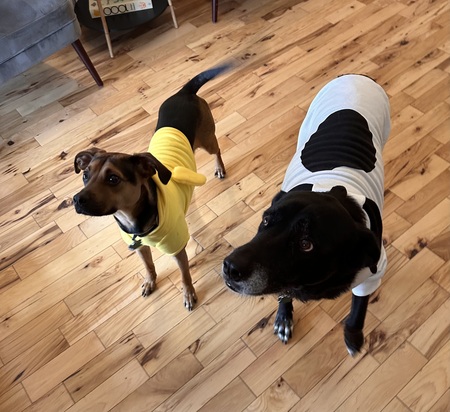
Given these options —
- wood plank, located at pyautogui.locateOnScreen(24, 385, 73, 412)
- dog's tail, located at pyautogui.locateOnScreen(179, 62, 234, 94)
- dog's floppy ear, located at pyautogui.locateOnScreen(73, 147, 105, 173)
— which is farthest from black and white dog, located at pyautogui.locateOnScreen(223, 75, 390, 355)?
wood plank, located at pyautogui.locateOnScreen(24, 385, 73, 412)

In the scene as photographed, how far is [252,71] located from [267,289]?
1.98m

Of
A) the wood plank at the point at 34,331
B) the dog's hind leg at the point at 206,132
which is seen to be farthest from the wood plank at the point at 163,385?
the dog's hind leg at the point at 206,132

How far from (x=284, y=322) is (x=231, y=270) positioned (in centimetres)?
64

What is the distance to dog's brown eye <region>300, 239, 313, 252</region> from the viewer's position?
3.83 ft

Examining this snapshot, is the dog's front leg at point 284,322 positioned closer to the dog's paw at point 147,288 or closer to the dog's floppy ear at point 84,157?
the dog's paw at point 147,288

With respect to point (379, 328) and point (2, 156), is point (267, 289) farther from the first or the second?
point (2, 156)

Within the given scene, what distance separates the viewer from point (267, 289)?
1.21 metres

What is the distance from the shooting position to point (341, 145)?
1.57 m

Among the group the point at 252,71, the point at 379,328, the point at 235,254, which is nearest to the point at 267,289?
the point at 235,254

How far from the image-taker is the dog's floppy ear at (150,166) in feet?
4.96

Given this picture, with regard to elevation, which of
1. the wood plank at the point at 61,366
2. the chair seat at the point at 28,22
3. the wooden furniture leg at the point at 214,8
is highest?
the chair seat at the point at 28,22

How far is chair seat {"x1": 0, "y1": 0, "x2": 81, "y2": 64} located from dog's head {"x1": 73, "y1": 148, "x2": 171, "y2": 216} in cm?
127

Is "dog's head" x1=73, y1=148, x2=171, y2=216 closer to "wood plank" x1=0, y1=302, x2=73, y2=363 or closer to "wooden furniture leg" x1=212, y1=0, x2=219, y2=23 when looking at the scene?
"wood plank" x1=0, y1=302, x2=73, y2=363

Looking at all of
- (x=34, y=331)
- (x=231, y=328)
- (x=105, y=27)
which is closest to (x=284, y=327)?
(x=231, y=328)
